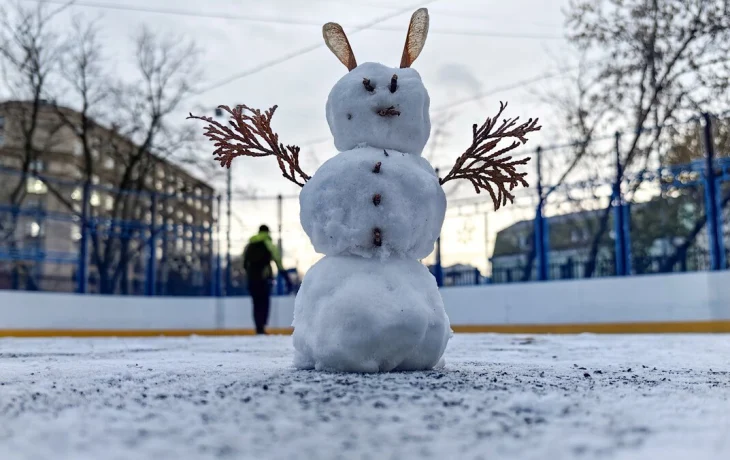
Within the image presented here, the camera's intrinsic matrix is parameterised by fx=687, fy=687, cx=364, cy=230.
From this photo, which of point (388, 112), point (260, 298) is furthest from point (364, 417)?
point (260, 298)

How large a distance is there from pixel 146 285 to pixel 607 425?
1134 cm

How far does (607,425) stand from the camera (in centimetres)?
167

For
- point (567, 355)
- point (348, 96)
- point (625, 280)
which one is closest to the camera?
point (348, 96)

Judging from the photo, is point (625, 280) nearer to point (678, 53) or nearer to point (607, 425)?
point (678, 53)

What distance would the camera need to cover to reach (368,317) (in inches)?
104

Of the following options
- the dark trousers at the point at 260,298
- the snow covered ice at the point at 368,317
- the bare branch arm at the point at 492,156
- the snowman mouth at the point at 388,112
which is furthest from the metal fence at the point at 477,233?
the snow covered ice at the point at 368,317

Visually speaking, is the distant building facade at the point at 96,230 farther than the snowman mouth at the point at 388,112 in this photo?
Yes

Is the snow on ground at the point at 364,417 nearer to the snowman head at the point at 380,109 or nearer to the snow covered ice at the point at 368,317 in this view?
the snow covered ice at the point at 368,317

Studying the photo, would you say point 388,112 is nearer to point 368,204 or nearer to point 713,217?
point 368,204

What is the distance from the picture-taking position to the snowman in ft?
8.81

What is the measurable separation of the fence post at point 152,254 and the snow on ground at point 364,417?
365 inches

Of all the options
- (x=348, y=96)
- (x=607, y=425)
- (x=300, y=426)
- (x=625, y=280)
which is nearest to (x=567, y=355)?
(x=348, y=96)

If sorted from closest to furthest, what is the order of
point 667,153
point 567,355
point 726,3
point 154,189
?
point 567,355, point 667,153, point 726,3, point 154,189

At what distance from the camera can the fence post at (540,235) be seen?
9.70m
